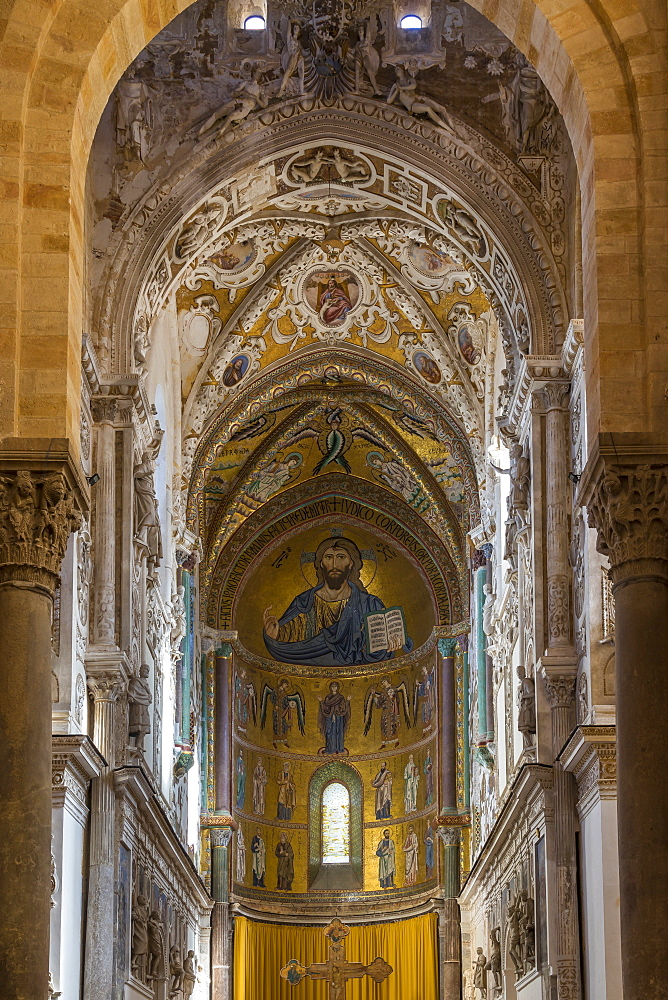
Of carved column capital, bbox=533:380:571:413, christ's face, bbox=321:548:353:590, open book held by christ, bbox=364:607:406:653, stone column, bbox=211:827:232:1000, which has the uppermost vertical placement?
christ's face, bbox=321:548:353:590

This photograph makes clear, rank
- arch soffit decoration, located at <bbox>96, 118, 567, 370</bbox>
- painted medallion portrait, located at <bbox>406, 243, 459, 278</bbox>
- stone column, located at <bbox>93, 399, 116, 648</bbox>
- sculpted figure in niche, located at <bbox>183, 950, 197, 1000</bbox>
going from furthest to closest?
sculpted figure in niche, located at <bbox>183, 950, 197, 1000</bbox> < painted medallion portrait, located at <bbox>406, 243, 459, 278</bbox> < arch soffit decoration, located at <bbox>96, 118, 567, 370</bbox> < stone column, located at <bbox>93, 399, 116, 648</bbox>

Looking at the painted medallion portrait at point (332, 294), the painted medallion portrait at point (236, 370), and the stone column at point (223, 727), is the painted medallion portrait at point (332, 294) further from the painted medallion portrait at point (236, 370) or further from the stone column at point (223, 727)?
the stone column at point (223, 727)

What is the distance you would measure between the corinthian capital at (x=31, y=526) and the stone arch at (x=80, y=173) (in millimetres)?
355

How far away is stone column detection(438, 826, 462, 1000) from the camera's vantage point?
102ft

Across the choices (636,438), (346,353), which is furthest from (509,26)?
(346,353)

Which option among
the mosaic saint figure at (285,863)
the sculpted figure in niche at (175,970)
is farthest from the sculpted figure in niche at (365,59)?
the mosaic saint figure at (285,863)

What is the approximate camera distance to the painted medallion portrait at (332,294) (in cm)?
2739

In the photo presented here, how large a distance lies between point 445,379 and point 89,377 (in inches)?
360

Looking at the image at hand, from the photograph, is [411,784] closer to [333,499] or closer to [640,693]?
[333,499]

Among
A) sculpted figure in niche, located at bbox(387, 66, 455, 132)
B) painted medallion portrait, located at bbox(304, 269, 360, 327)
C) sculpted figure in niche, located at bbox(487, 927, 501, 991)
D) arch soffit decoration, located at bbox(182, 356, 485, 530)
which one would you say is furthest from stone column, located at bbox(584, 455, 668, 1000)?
arch soffit decoration, located at bbox(182, 356, 485, 530)

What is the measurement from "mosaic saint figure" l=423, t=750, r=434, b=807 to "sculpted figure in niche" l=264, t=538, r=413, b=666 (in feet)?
8.86

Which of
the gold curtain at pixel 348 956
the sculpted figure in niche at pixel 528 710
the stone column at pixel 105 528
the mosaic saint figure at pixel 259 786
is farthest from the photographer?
the mosaic saint figure at pixel 259 786

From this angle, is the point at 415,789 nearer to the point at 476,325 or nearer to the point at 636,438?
the point at 476,325

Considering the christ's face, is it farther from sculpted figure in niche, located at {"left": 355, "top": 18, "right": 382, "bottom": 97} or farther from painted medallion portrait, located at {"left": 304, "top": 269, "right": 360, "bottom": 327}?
sculpted figure in niche, located at {"left": 355, "top": 18, "right": 382, "bottom": 97}
